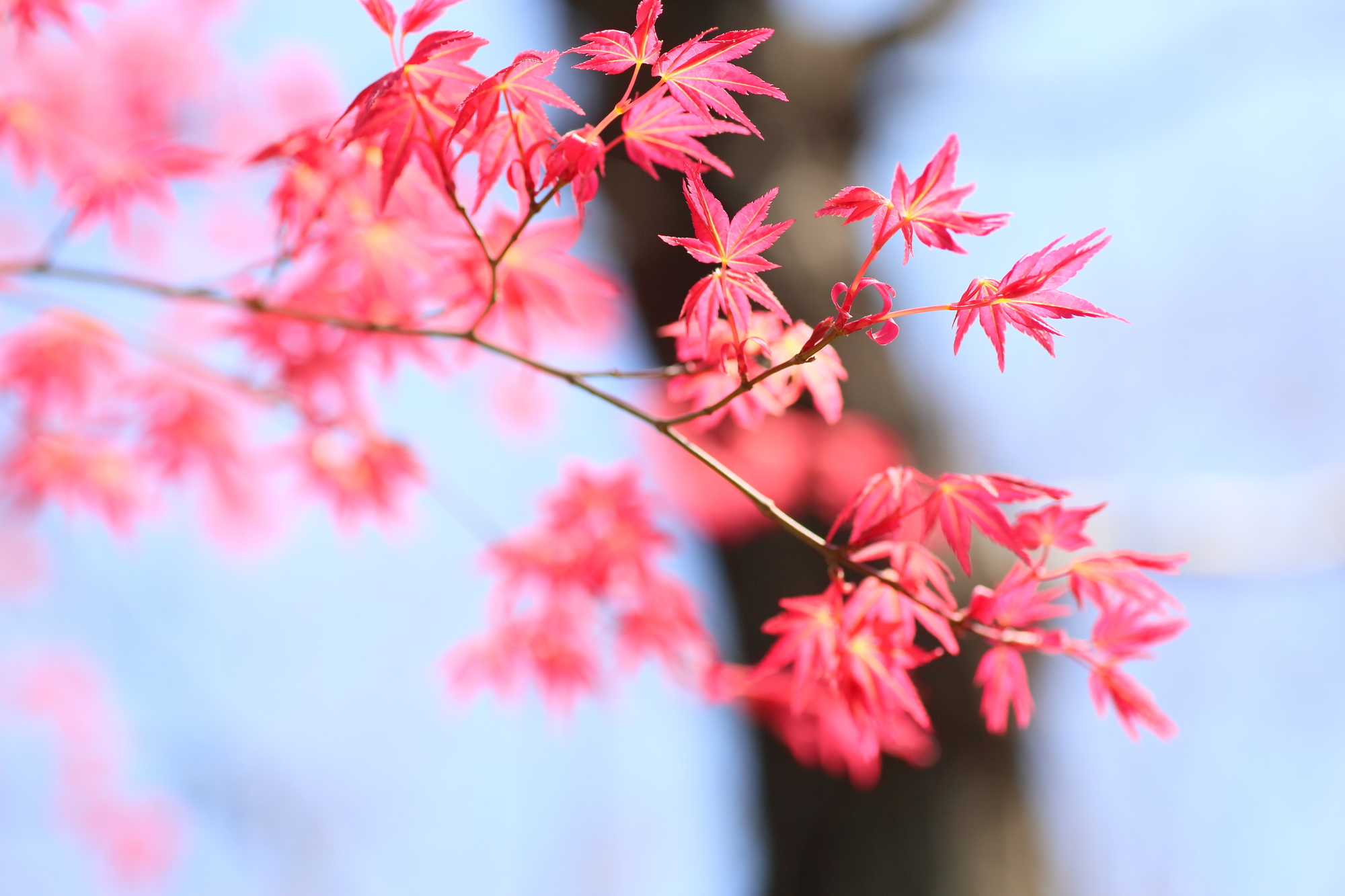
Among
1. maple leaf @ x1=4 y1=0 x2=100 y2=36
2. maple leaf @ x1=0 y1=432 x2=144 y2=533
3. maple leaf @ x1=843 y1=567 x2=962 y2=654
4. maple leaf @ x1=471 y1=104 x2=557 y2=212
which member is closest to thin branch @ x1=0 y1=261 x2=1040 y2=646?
maple leaf @ x1=843 y1=567 x2=962 y2=654

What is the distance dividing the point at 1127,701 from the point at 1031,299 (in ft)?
1.39

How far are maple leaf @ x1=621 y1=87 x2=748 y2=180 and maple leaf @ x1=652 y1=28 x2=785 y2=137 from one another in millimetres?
13

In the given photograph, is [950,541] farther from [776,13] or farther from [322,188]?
[776,13]

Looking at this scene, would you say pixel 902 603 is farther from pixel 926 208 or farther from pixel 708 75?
pixel 708 75

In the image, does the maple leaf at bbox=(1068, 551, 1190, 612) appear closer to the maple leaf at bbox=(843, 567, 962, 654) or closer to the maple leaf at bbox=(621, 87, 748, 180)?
the maple leaf at bbox=(843, 567, 962, 654)

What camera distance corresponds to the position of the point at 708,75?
0.61 m

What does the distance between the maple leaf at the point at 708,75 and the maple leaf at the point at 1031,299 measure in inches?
7.6

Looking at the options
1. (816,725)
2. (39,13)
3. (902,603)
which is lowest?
(816,725)

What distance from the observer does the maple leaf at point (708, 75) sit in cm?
58

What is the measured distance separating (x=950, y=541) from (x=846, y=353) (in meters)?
1.08

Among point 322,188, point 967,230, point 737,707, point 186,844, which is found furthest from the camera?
point 186,844

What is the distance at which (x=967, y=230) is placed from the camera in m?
Answer: 0.59

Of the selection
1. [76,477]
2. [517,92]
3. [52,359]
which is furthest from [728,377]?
[76,477]

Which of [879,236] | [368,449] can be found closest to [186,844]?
[368,449]
